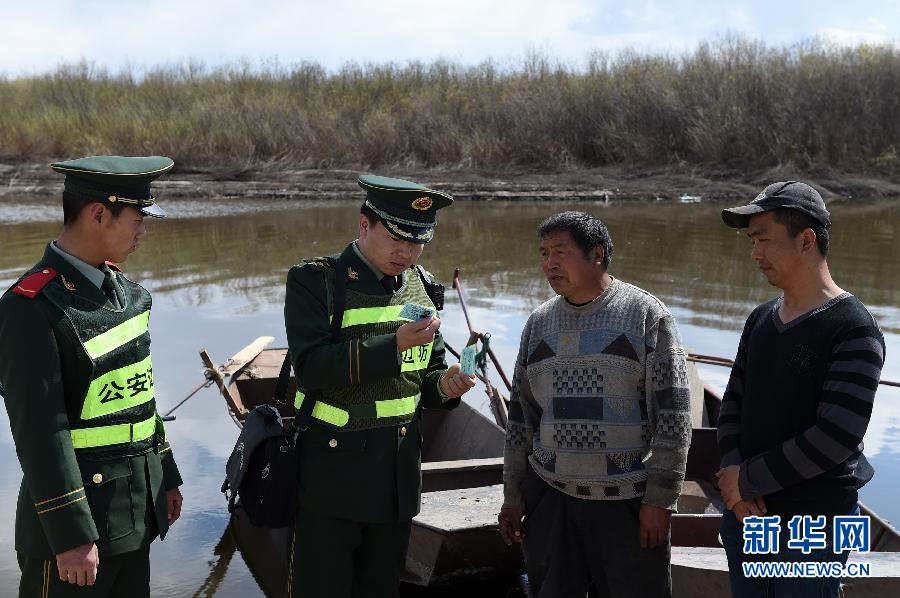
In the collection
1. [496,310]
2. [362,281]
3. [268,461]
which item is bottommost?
[496,310]

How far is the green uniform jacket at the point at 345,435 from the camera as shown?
110 inches

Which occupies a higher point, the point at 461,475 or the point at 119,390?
the point at 119,390

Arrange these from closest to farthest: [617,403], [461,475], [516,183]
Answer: [617,403], [461,475], [516,183]

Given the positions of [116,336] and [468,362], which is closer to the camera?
[116,336]

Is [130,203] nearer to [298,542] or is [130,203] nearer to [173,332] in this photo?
[298,542]

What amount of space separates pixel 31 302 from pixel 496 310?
8.12m

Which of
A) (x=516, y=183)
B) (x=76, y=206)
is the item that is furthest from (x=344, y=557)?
(x=516, y=183)

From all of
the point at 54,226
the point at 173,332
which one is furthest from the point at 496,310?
the point at 54,226

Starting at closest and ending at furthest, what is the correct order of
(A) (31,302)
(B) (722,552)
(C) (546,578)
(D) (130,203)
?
(A) (31,302) → (D) (130,203) → (C) (546,578) → (B) (722,552)

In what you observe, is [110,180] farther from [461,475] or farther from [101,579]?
[461,475]

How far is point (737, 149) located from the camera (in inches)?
869

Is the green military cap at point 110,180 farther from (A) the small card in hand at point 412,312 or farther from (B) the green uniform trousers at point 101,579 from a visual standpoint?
(B) the green uniform trousers at point 101,579

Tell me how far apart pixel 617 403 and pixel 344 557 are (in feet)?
3.07

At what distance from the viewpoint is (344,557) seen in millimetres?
2918
